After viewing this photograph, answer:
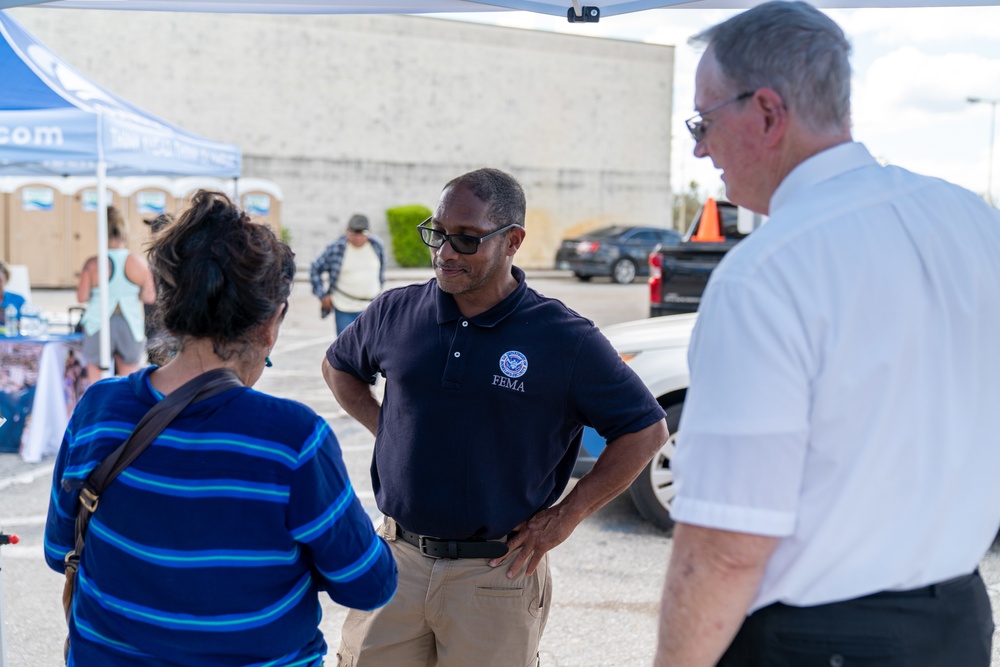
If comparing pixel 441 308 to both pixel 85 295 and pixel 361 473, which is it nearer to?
pixel 361 473

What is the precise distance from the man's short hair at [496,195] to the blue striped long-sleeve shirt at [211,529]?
1.10 metres

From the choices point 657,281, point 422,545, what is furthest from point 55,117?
point 422,545

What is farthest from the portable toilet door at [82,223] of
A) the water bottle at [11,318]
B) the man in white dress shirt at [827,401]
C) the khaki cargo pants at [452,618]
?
the man in white dress shirt at [827,401]

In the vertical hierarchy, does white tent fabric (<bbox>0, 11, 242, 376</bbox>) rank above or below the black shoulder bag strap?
above

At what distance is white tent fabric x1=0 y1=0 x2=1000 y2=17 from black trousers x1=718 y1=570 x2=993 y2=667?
2133 mm

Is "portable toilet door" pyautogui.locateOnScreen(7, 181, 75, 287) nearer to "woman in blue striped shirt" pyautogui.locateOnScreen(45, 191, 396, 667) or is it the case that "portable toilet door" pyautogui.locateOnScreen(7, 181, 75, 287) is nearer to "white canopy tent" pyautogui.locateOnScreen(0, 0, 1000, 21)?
"white canopy tent" pyautogui.locateOnScreen(0, 0, 1000, 21)

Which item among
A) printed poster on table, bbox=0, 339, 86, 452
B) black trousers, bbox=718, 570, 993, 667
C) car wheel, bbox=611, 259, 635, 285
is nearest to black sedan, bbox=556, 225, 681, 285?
car wheel, bbox=611, 259, 635, 285

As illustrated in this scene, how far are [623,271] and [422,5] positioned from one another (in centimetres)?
2201

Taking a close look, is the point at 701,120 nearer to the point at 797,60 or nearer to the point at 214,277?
the point at 797,60

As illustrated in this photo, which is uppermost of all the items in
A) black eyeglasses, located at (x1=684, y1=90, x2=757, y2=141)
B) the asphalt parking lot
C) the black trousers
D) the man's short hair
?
black eyeglasses, located at (x1=684, y1=90, x2=757, y2=141)

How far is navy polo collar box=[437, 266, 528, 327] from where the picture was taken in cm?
253

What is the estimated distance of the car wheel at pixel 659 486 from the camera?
5359mm

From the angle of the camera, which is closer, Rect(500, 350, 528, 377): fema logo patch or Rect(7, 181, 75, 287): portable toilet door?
Rect(500, 350, 528, 377): fema logo patch

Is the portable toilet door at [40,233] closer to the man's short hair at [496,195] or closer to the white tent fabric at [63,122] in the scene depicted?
the white tent fabric at [63,122]
